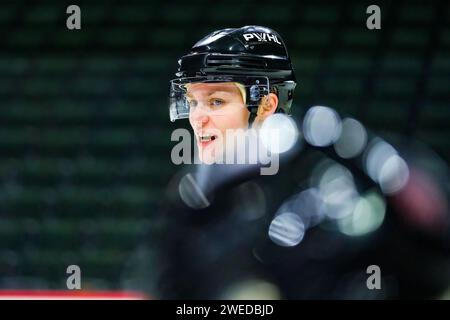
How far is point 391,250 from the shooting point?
289 centimetres

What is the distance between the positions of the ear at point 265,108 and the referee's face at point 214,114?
4 cm

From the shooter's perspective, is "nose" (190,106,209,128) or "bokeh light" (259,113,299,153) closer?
"bokeh light" (259,113,299,153)

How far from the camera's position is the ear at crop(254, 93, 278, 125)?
3.39 m

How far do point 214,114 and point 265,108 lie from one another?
7.3 inches

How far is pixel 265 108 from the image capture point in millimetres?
3396

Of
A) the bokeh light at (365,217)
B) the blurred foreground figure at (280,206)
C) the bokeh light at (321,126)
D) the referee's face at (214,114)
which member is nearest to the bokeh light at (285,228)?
the blurred foreground figure at (280,206)

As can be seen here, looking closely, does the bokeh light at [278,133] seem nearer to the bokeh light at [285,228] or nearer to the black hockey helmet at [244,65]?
the black hockey helmet at [244,65]

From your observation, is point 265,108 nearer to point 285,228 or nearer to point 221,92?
point 221,92

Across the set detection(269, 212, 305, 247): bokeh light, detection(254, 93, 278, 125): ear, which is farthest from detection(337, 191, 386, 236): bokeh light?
detection(254, 93, 278, 125): ear

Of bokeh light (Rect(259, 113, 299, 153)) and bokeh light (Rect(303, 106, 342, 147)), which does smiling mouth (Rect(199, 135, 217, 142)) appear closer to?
bokeh light (Rect(259, 113, 299, 153))

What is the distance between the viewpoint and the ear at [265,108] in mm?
3387

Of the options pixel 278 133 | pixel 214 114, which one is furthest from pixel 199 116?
pixel 278 133
